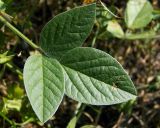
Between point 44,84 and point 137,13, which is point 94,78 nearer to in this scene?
point 44,84

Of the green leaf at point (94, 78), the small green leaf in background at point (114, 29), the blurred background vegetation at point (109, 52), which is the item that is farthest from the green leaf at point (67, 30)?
the small green leaf in background at point (114, 29)

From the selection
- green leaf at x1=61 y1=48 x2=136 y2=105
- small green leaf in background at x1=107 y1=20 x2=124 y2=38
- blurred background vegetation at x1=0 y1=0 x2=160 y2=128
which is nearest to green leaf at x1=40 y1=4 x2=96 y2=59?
green leaf at x1=61 y1=48 x2=136 y2=105

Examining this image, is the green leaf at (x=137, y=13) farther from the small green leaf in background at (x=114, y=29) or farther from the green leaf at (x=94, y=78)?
the green leaf at (x=94, y=78)

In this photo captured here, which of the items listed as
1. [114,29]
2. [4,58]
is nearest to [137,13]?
[114,29]

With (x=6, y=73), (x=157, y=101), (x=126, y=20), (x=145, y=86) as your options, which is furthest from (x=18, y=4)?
(x=157, y=101)

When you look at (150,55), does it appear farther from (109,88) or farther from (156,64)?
(109,88)
